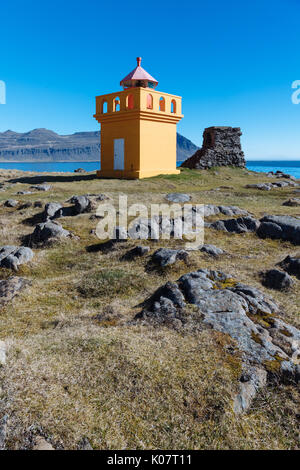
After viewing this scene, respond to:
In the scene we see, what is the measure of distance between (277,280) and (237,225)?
4.92 m

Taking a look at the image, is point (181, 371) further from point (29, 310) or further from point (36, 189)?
point (36, 189)

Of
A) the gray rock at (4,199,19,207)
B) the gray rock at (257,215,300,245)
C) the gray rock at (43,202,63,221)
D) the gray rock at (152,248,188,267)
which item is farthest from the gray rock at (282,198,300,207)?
the gray rock at (4,199,19,207)

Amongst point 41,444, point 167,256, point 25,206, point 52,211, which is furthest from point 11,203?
point 41,444

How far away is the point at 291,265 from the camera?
32.9ft

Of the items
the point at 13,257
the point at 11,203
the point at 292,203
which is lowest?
the point at 13,257

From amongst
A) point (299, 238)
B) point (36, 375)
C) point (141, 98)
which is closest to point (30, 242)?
point (36, 375)

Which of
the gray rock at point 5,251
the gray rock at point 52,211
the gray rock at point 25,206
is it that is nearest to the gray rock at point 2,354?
the gray rock at point 5,251

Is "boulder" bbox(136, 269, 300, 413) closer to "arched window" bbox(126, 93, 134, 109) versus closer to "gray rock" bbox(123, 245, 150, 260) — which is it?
"gray rock" bbox(123, 245, 150, 260)

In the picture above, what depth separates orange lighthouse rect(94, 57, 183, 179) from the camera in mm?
26312

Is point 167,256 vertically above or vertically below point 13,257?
above

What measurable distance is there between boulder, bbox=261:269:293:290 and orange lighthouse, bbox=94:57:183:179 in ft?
60.0

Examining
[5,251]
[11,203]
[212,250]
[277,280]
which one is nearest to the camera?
[277,280]

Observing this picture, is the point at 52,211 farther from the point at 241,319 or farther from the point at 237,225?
the point at 241,319
